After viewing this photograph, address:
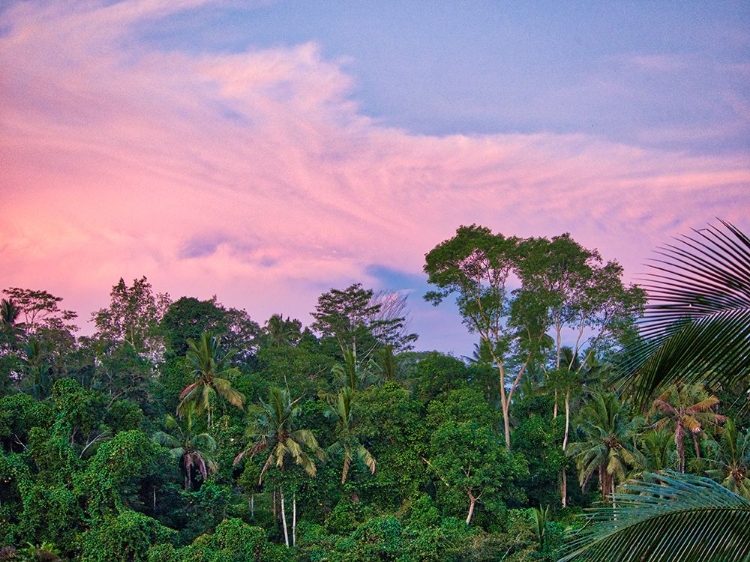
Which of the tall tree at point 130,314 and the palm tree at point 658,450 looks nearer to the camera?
the palm tree at point 658,450

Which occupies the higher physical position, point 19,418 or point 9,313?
point 9,313

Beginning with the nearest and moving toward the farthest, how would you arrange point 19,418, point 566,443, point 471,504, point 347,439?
1. point 19,418
2. point 471,504
3. point 347,439
4. point 566,443

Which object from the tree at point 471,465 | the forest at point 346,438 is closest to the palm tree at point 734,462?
the forest at point 346,438

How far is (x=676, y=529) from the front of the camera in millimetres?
3508

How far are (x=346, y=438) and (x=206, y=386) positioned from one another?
5630 mm

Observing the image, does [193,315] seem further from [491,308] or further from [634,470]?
[634,470]

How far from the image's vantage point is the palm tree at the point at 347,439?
21234 millimetres

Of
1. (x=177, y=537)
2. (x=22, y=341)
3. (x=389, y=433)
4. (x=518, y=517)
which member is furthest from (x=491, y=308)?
(x=22, y=341)

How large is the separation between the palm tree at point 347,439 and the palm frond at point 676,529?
58.5 ft

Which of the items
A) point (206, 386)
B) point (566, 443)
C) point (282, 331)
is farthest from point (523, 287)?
point (282, 331)

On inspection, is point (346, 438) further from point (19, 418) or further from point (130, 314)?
point (130, 314)

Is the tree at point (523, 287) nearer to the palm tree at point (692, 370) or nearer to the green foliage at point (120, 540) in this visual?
the green foliage at point (120, 540)

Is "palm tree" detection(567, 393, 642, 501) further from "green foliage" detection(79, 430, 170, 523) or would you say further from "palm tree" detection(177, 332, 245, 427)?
"green foliage" detection(79, 430, 170, 523)

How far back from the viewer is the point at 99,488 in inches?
647
